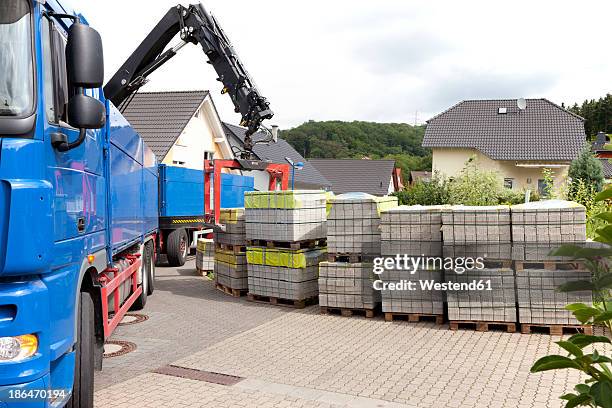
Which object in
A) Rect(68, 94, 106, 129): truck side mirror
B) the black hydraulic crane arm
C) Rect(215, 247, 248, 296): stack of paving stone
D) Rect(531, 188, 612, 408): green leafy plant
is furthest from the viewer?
the black hydraulic crane arm

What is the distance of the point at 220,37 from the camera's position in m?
15.1

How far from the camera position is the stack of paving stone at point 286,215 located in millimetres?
11023

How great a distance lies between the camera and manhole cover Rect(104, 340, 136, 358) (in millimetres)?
7957

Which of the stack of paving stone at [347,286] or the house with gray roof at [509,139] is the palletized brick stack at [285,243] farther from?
the house with gray roof at [509,139]

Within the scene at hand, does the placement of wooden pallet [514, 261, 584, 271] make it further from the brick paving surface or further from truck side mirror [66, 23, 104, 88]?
truck side mirror [66, 23, 104, 88]

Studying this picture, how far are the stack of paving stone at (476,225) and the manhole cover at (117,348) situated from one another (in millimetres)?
5003

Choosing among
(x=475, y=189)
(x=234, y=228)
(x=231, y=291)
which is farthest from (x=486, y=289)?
(x=475, y=189)

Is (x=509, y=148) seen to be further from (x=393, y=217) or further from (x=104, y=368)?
(x=104, y=368)

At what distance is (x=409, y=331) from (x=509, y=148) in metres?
33.5

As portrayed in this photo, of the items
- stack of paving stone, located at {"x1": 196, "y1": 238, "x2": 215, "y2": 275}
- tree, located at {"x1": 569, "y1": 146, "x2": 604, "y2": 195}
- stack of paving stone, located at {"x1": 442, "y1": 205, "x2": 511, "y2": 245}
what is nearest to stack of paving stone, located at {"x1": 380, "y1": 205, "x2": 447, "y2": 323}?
stack of paving stone, located at {"x1": 442, "y1": 205, "x2": 511, "y2": 245}

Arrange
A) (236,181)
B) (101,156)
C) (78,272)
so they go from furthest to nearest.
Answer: (236,181) < (101,156) < (78,272)

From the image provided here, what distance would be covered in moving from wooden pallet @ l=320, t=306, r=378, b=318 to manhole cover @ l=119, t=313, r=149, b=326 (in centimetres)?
315

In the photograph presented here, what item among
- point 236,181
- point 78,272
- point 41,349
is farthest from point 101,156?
point 236,181

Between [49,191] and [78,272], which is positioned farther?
[78,272]
